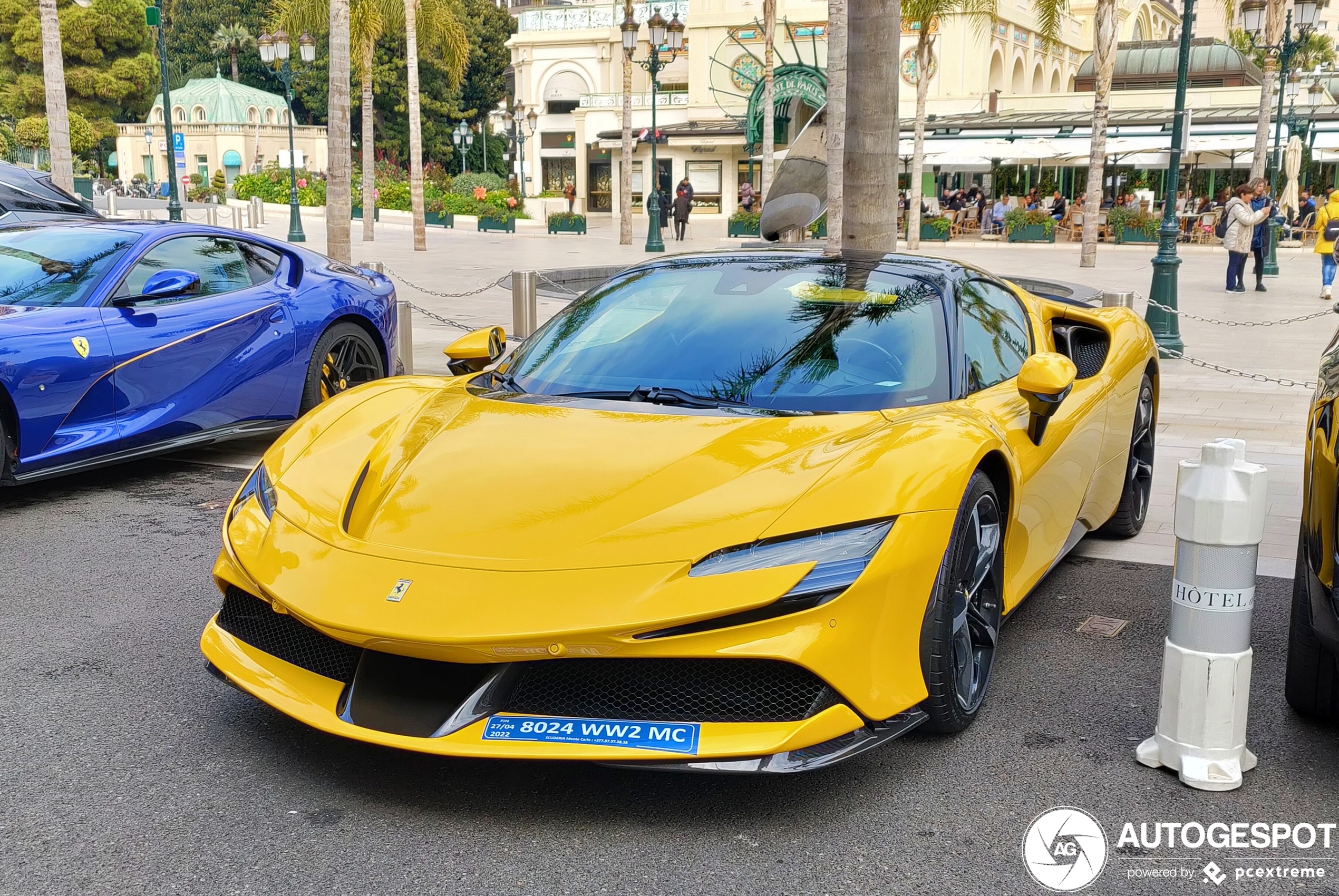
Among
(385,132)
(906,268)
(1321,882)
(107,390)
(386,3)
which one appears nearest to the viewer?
(1321,882)

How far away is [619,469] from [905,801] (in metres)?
1.10

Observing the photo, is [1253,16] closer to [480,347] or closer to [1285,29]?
[1285,29]

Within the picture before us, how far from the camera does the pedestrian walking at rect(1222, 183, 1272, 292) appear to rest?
65.5ft

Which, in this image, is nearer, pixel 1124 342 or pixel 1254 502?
pixel 1254 502

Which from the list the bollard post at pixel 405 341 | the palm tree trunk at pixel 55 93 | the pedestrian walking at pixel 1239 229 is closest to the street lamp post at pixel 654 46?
the pedestrian walking at pixel 1239 229

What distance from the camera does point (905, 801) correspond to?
3170mm

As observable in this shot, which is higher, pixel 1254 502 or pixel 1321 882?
pixel 1254 502

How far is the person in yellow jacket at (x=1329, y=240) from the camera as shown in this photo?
18656 mm

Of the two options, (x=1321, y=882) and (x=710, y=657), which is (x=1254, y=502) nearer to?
(x=1321, y=882)

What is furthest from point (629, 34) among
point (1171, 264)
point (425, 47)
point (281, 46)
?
point (1171, 264)

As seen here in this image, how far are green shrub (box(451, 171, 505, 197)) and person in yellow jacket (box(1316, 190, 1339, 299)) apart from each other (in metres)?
37.6

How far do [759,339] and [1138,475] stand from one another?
8.39 feet

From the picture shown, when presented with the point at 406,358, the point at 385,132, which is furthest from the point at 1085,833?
the point at 385,132

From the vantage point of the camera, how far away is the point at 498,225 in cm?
4612
